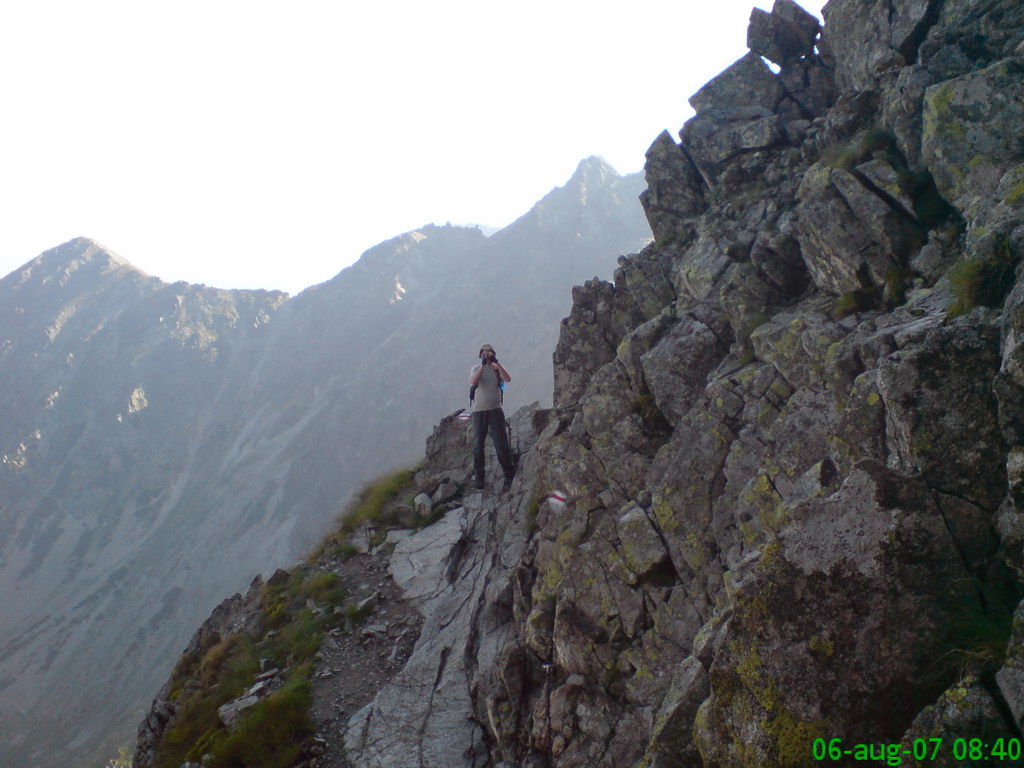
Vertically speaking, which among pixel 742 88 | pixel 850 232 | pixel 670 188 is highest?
pixel 742 88

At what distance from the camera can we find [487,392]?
66.9 ft

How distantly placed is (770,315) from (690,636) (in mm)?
7490

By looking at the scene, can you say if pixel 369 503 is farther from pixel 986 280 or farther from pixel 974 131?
pixel 974 131

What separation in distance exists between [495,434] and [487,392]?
1.60 metres

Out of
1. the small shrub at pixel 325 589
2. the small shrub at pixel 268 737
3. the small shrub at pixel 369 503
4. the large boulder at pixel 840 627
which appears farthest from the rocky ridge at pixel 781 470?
the small shrub at pixel 369 503

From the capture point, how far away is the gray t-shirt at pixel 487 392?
20.3 meters

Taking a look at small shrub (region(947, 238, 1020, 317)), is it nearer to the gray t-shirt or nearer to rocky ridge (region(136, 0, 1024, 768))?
rocky ridge (region(136, 0, 1024, 768))

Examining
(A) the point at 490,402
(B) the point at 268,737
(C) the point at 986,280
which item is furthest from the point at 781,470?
(A) the point at 490,402

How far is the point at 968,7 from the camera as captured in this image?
44.2 ft

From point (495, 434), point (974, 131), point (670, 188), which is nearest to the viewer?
point (974, 131)

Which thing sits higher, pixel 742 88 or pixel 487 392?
pixel 742 88

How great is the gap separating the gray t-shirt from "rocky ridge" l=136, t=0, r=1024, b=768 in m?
2.77

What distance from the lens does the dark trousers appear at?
20.6 meters

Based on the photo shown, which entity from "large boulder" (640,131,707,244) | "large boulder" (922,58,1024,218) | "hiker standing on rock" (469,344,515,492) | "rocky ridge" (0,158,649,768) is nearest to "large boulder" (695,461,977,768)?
"large boulder" (922,58,1024,218)
